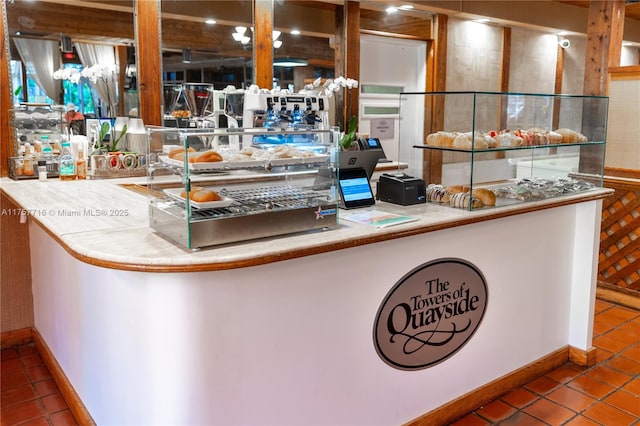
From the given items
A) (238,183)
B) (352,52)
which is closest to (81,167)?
(238,183)

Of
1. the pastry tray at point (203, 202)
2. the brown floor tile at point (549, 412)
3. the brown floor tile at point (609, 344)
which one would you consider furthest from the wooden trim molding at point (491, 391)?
the pastry tray at point (203, 202)

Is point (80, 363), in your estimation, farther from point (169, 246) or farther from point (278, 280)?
point (278, 280)

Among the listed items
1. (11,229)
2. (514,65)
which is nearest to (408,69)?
(514,65)

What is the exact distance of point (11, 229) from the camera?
325 cm

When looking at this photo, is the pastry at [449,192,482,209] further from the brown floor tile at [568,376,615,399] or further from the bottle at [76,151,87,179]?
the bottle at [76,151,87,179]

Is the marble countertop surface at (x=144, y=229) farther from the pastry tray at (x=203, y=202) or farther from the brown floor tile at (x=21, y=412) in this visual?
the brown floor tile at (x=21, y=412)

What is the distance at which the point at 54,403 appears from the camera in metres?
2.72

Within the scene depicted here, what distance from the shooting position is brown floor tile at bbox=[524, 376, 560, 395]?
9.36 feet

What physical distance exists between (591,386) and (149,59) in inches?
130

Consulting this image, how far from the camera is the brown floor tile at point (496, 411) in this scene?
260cm

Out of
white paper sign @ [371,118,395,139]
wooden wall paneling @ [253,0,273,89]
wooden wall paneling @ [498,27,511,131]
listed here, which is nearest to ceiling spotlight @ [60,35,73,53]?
wooden wall paneling @ [253,0,273,89]

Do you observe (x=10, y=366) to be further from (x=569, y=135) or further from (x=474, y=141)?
(x=569, y=135)

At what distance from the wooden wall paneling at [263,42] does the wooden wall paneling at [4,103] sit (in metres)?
1.75

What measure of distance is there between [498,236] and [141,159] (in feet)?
7.31
